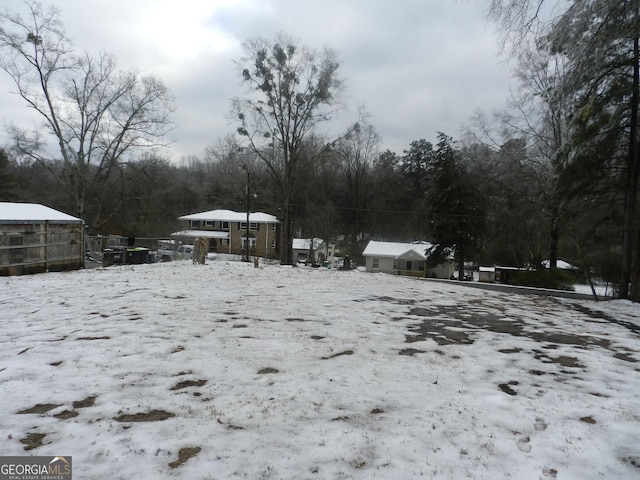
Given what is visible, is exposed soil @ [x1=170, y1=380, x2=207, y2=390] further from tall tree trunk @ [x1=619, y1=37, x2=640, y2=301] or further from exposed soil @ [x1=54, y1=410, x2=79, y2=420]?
tall tree trunk @ [x1=619, y1=37, x2=640, y2=301]

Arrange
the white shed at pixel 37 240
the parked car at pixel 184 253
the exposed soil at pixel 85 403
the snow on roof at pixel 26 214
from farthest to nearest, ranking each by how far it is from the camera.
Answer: the parked car at pixel 184 253 < the snow on roof at pixel 26 214 < the white shed at pixel 37 240 < the exposed soil at pixel 85 403

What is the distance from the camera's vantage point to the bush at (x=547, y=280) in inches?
778

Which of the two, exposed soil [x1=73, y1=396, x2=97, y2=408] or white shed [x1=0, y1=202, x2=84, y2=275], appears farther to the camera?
white shed [x1=0, y1=202, x2=84, y2=275]

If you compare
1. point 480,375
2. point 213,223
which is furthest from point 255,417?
point 213,223

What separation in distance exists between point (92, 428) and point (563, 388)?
160 inches

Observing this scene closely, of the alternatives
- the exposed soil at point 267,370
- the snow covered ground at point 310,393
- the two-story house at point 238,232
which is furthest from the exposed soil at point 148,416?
the two-story house at point 238,232

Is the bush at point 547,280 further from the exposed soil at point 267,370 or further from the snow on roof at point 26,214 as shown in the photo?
the snow on roof at point 26,214

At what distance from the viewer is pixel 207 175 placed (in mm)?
59188

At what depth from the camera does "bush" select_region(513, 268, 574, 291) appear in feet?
64.8

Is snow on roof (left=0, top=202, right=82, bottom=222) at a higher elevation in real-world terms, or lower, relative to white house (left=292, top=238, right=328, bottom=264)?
higher

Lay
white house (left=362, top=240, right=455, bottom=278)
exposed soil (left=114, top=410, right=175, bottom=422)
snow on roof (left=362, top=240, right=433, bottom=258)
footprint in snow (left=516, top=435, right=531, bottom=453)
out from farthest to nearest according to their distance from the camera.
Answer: snow on roof (left=362, top=240, right=433, bottom=258) → white house (left=362, top=240, right=455, bottom=278) → exposed soil (left=114, top=410, right=175, bottom=422) → footprint in snow (left=516, top=435, right=531, bottom=453)

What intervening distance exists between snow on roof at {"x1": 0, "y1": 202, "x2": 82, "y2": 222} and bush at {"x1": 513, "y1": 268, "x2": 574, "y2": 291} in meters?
21.0

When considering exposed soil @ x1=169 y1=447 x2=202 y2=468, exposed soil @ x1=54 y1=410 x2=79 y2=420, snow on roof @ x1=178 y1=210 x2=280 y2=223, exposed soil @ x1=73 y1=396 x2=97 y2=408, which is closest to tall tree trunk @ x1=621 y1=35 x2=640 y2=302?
exposed soil @ x1=169 y1=447 x2=202 y2=468

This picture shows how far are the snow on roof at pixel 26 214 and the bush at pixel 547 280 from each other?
21.0 m
